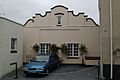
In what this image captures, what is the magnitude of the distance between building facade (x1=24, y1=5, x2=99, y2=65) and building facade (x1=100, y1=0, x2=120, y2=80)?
13392 mm

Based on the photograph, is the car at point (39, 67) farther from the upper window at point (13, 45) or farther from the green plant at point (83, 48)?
the green plant at point (83, 48)

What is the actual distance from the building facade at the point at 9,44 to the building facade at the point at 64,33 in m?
4.24

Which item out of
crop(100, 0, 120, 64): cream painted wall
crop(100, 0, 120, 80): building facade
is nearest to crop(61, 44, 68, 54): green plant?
crop(100, 0, 120, 80): building facade

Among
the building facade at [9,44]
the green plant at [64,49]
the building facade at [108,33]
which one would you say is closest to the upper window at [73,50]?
the green plant at [64,49]

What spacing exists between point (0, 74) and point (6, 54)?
2254mm

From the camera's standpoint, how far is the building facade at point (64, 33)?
30.4 m

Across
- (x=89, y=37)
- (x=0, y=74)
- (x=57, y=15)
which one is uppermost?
(x=57, y=15)

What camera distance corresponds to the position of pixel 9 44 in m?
23.0

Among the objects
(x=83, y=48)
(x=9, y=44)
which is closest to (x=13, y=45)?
(x=9, y=44)

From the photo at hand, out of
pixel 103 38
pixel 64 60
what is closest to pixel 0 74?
pixel 103 38

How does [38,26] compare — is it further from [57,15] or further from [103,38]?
[103,38]

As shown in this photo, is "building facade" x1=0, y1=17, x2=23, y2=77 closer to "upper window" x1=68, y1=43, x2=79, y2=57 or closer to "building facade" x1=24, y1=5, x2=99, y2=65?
"building facade" x1=24, y1=5, x2=99, y2=65

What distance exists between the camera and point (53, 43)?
30703mm

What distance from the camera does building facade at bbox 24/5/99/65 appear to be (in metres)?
30.4
